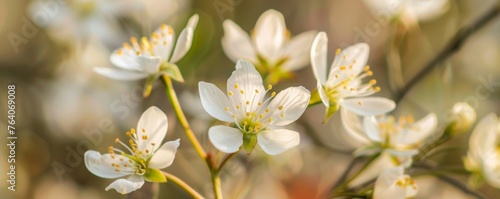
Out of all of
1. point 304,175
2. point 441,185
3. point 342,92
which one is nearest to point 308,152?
point 304,175

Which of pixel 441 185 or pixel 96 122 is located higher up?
pixel 96 122

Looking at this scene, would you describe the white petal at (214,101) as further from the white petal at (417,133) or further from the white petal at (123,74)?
the white petal at (417,133)

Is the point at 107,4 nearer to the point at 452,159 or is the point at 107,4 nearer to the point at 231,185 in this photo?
the point at 231,185

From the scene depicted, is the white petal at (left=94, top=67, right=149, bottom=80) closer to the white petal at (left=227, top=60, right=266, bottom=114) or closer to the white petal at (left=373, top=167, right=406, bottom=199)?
the white petal at (left=227, top=60, right=266, bottom=114)

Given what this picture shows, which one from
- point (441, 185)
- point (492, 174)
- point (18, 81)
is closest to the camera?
point (492, 174)

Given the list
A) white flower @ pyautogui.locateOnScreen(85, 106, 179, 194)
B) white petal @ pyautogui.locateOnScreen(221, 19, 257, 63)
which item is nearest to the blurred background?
white petal @ pyautogui.locateOnScreen(221, 19, 257, 63)

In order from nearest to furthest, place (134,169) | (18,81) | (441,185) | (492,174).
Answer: (134,169) → (492,174) → (18,81) → (441,185)

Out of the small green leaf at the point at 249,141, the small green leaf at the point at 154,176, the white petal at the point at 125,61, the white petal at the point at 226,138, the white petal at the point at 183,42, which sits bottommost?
the small green leaf at the point at 154,176

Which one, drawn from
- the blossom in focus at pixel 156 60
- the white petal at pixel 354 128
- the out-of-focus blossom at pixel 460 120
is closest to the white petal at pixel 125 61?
the blossom in focus at pixel 156 60
